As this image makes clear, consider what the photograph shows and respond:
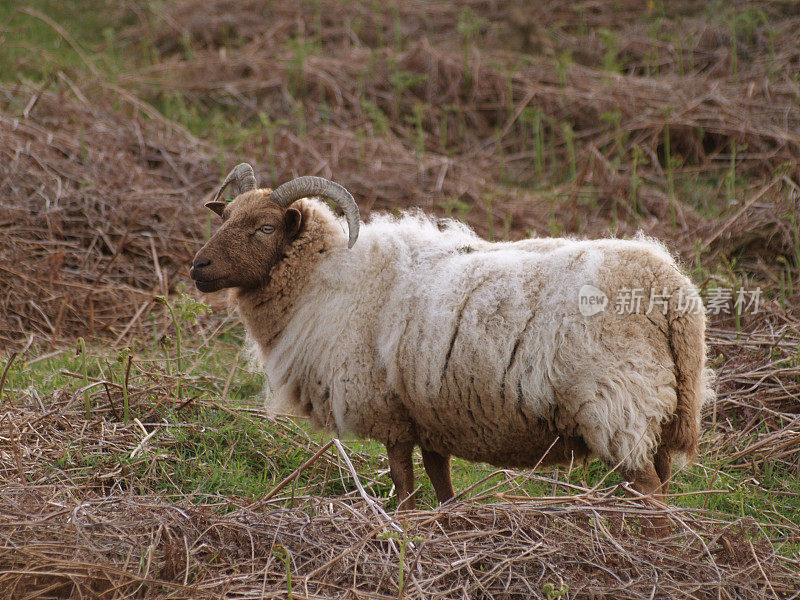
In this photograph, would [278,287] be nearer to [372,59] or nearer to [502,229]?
[502,229]

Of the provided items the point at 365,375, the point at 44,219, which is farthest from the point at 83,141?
the point at 365,375

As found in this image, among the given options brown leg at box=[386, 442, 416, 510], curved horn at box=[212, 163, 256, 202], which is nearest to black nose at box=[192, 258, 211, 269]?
curved horn at box=[212, 163, 256, 202]

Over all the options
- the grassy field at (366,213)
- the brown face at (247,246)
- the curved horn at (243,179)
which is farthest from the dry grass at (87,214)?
the brown face at (247,246)

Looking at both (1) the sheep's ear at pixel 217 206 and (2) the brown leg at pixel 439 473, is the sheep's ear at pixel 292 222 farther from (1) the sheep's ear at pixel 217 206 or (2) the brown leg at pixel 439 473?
(2) the brown leg at pixel 439 473

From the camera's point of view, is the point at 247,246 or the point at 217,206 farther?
the point at 217,206

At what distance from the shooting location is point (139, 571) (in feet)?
10.1

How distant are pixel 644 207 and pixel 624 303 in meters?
5.27

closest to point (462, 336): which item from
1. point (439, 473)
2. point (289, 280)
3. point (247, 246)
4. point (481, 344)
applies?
point (481, 344)

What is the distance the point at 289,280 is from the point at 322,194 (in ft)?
1.70

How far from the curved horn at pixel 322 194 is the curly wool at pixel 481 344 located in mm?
174

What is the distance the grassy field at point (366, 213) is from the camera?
333 centimetres

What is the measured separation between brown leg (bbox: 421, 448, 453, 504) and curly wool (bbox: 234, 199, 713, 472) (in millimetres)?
220

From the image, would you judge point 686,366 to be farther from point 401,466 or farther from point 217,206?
point 217,206

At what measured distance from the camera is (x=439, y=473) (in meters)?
4.61
